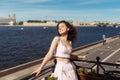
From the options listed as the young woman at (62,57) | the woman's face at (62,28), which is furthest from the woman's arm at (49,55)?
the woman's face at (62,28)

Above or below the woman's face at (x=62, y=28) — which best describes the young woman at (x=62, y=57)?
below

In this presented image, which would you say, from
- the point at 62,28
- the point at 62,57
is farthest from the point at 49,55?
the point at 62,28

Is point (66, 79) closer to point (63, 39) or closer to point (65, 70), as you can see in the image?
point (65, 70)

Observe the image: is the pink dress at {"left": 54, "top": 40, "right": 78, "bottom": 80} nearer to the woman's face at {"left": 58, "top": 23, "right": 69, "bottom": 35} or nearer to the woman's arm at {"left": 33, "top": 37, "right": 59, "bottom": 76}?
the woman's arm at {"left": 33, "top": 37, "right": 59, "bottom": 76}

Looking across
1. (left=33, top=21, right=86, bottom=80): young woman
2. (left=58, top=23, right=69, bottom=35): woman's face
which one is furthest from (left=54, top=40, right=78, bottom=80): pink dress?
(left=58, top=23, right=69, bottom=35): woman's face

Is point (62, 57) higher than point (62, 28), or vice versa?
point (62, 28)

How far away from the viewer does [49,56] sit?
5402 mm

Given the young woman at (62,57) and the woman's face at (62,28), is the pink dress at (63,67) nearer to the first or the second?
the young woman at (62,57)

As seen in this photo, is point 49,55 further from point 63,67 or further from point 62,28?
point 62,28

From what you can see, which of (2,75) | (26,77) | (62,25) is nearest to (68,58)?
(62,25)

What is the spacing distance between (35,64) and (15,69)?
3.14 metres

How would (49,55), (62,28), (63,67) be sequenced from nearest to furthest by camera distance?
1. (49,55)
2. (63,67)
3. (62,28)

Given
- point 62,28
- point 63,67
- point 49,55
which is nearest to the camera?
point 49,55

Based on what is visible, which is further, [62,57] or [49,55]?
[62,57]
